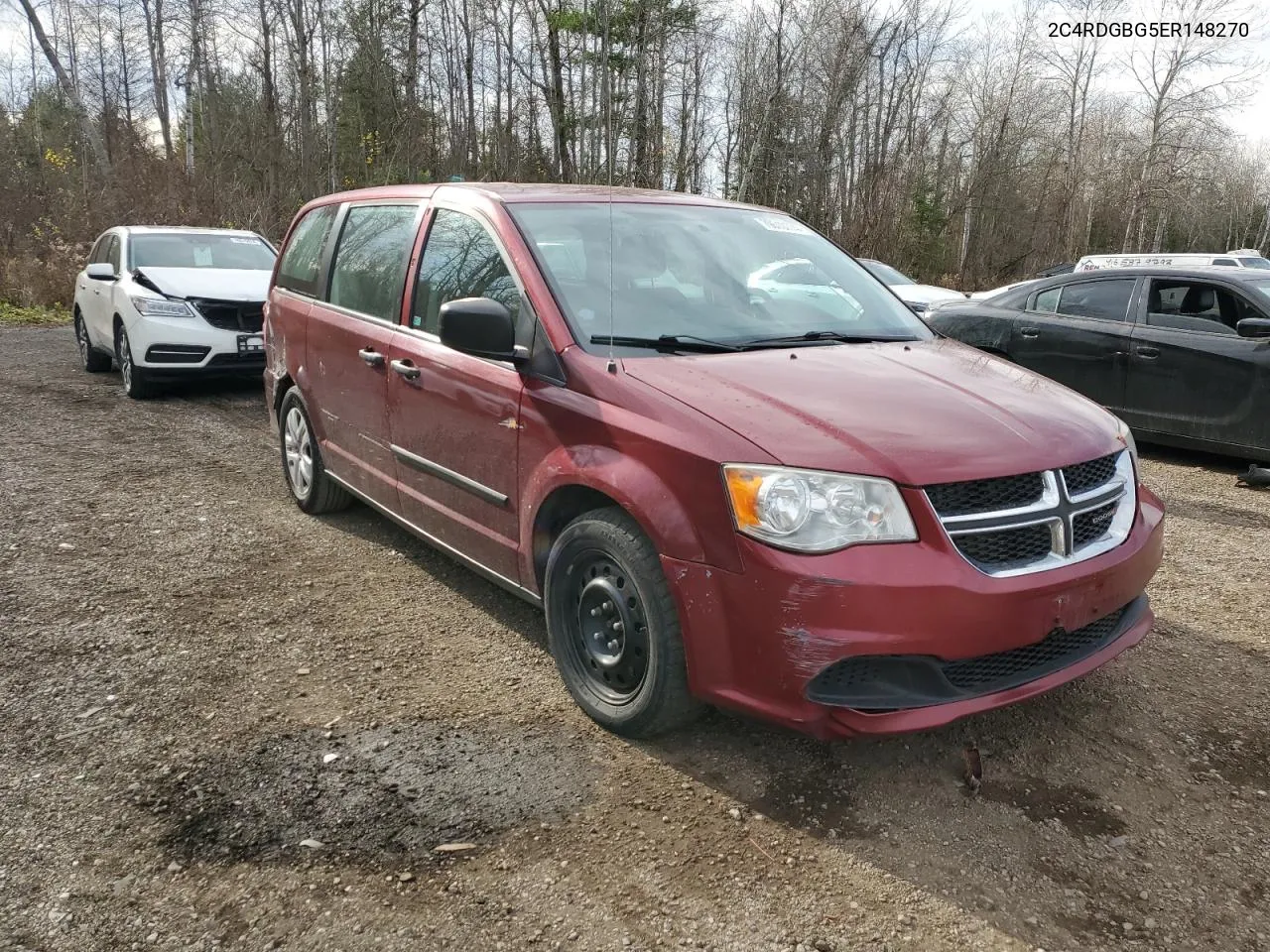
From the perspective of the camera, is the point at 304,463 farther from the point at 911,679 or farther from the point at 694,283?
the point at 911,679

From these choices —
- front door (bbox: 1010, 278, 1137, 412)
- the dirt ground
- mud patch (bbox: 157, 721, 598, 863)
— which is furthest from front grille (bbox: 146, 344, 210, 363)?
front door (bbox: 1010, 278, 1137, 412)

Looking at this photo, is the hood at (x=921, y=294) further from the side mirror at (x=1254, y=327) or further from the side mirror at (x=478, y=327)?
the side mirror at (x=478, y=327)

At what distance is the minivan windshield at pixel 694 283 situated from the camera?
3.37 metres

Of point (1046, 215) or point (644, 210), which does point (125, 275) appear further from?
point (1046, 215)

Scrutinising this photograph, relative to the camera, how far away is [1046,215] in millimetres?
41594

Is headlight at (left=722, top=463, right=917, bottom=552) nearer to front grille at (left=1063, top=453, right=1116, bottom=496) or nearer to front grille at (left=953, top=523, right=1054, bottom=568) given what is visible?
front grille at (left=953, top=523, right=1054, bottom=568)

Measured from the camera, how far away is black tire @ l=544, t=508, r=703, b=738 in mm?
2807

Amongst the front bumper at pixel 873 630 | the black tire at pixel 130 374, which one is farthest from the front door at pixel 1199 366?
the black tire at pixel 130 374

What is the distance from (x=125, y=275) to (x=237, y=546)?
5761mm

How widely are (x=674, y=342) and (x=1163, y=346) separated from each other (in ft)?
17.6

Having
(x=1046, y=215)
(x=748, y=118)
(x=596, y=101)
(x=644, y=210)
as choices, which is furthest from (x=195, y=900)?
(x=1046, y=215)

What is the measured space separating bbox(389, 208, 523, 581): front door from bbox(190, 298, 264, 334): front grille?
5.58m

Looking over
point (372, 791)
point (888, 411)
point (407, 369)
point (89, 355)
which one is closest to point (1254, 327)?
point (888, 411)

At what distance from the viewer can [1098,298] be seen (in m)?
7.65
